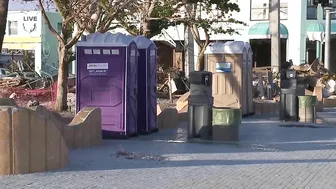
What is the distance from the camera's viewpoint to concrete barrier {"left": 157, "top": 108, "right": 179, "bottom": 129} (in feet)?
55.9

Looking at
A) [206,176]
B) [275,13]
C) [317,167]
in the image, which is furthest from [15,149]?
[275,13]

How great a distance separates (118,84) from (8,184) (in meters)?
5.63

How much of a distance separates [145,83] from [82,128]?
303 centimetres

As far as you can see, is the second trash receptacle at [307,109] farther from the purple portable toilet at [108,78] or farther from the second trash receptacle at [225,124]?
the purple portable toilet at [108,78]

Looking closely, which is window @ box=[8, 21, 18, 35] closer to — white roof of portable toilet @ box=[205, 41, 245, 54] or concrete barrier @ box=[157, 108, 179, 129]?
white roof of portable toilet @ box=[205, 41, 245, 54]

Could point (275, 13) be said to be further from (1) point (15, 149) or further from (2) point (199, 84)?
(1) point (15, 149)

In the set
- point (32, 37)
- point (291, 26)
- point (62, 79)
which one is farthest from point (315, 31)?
point (62, 79)

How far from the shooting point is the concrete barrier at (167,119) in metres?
17.0

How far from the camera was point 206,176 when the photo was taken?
996 centimetres

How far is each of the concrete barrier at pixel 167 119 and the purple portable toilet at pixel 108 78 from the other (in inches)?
103

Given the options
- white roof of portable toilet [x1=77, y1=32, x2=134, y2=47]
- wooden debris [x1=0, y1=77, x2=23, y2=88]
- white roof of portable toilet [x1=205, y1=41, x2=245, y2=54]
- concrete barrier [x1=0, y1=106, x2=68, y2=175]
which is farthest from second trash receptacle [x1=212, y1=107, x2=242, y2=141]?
wooden debris [x1=0, y1=77, x2=23, y2=88]

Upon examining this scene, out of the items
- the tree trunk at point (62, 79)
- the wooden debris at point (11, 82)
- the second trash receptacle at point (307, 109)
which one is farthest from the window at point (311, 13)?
the second trash receptacle at point (307, 109)

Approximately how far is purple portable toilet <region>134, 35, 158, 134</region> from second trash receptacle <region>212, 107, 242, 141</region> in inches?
71.9

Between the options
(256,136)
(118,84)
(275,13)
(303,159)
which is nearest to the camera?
(303,159)
